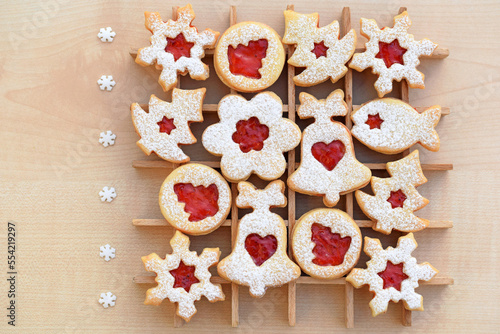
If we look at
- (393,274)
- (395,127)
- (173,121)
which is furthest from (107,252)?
(395,127)

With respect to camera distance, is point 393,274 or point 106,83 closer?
point 393,274

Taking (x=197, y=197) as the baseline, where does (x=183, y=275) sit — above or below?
below

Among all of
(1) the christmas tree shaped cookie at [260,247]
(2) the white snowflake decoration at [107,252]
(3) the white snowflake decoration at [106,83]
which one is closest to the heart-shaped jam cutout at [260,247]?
(1) the christmas tree shaped cookie at [260,247]

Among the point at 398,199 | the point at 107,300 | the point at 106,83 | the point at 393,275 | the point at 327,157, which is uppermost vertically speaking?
the point at 106,83

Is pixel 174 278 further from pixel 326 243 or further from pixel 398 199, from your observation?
pixel 398 199

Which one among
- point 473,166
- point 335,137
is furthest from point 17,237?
point 473,166

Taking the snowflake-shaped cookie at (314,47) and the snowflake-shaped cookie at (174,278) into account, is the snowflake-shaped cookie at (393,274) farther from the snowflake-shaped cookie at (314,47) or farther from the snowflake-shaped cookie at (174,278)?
the snowflake-shaped cookie at (314,47)

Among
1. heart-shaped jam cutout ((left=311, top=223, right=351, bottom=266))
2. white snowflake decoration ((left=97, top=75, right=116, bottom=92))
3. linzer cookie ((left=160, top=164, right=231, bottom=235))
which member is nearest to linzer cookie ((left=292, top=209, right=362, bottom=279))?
heart-shaped jam cutout ((left=311, top=223, right=351, bottom=266))

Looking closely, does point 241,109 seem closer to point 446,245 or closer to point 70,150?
point 70,150

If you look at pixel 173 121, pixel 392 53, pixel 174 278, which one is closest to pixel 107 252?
pixel 174 278
